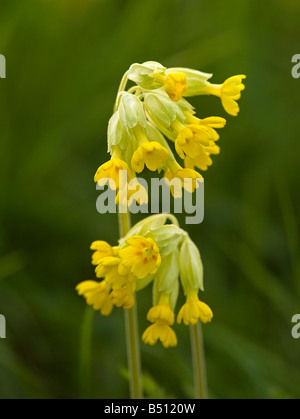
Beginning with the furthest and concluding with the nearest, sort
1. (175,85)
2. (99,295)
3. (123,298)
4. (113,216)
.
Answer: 1. (113,216)
2. (99,295)
3. (123,298)
4. (175,85)

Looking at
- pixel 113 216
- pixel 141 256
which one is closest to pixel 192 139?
pixel 141 256

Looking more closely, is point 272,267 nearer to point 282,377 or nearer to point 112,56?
point 282,377

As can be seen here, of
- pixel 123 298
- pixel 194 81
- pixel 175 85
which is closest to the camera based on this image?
pixel 175 85

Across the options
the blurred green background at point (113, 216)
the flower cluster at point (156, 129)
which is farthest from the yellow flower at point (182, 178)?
the blurred green background at point (113, 216)

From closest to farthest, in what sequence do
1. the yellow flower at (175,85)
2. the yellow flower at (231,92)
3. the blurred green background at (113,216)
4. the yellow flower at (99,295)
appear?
the yellow flower at (175,85) → the yellow flower at (231,92) → the yellow flower at (99,295) → the blurred green background at (113,216)

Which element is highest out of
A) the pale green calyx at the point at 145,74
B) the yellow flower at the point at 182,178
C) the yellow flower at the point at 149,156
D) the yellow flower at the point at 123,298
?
the pale green calyx at the point at 145,74

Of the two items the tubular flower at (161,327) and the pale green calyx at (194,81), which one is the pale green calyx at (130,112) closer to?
the pale green calyx at (194,81)

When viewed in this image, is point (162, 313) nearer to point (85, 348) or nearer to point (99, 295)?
point (99, 295)

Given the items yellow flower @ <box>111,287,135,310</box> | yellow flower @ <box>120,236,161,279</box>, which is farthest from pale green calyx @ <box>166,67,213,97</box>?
yellow flower @ <box>111,287,135,310</box>
